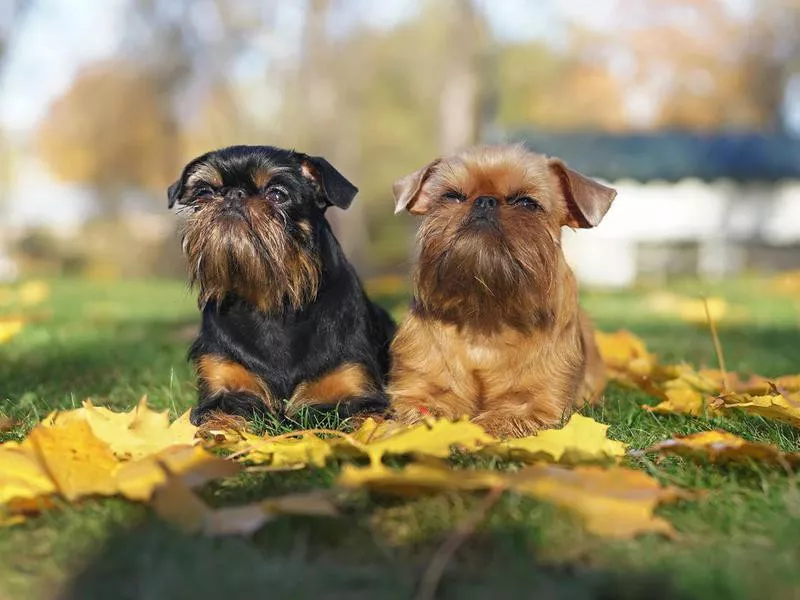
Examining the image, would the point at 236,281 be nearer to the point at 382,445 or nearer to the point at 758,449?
the point at 382,445

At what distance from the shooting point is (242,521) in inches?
90.8

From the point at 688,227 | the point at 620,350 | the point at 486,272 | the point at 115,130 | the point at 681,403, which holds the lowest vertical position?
the point at 688,227

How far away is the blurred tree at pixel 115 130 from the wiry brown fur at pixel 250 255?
24.4 m

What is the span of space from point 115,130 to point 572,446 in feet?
102

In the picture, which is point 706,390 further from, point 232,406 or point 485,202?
point 232,406

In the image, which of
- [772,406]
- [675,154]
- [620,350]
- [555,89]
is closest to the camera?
[772,406]

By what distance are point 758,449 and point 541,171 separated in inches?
67.8

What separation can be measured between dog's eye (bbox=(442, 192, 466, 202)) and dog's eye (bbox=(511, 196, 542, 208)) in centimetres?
24

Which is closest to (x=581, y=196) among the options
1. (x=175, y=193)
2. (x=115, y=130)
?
(x=175, y=193)

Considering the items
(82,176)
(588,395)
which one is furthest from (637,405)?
(82,176)

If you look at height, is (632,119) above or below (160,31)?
below

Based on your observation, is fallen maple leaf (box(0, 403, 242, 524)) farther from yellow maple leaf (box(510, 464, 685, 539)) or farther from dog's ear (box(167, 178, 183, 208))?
dog's ear (box(167, 178, 183, 208))

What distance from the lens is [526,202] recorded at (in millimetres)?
3965

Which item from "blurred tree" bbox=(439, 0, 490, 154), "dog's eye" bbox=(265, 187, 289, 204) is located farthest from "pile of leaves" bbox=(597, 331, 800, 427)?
"blurred tree" bbox=(439, 0, 490, 154)
